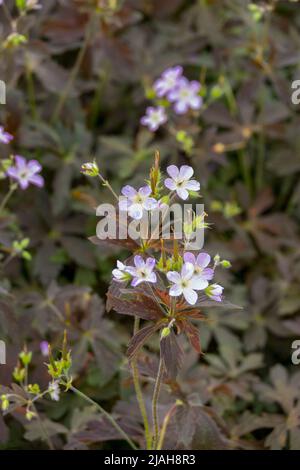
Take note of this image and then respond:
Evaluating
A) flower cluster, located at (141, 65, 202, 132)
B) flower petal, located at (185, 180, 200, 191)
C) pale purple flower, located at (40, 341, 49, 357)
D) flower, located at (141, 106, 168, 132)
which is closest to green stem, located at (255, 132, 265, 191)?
flower cluster, located at (141, 65, 202, 132)

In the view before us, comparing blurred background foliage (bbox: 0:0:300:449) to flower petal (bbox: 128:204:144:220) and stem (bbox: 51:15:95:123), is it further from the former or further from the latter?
flower petal (bbox: 128:204:144:220)

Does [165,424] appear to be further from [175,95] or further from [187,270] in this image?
[175,95]

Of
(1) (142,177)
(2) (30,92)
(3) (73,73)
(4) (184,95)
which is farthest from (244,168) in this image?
(2) (30,92)

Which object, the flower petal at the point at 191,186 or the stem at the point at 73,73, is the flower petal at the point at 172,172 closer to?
the flower petal at the point at 191,186

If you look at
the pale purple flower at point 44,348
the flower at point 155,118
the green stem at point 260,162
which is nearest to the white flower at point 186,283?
the pale purple flower at point 44,348

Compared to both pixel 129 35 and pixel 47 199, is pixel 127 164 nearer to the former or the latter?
pixel 47 199

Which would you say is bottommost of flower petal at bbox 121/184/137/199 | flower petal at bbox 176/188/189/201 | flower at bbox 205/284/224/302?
flower at bbox 205/284/224/302

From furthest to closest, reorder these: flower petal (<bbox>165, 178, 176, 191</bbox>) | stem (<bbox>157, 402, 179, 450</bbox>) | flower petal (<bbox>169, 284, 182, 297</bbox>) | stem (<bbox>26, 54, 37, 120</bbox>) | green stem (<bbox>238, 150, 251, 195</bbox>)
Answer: green stem (<bbox>238, 150, 251, 195</bbox>) < stem (<bbox>26, 54, 37, 120</bbox>) < stem (<bbox>157, 402, 179, 450</bbox>) < flower petal (<bbox>165, 178, 176, 191</bbox>) < flower petal (<bbox>169, 284, 182, 297</bbox>)

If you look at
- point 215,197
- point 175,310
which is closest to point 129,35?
point 215,197
